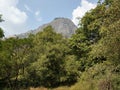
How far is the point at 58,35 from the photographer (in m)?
36.9

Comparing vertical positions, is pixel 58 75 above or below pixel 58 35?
below

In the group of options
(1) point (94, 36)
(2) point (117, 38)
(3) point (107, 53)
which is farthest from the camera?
(1) point (94, 36)

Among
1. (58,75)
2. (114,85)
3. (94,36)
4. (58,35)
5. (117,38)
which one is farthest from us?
(58,35)

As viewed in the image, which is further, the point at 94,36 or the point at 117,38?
the point at 94,36

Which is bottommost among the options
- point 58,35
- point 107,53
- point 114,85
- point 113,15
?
point 114,85

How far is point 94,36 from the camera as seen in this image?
105ft

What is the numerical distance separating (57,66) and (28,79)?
436 centimetres

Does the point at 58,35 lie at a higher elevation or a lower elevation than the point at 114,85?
higher

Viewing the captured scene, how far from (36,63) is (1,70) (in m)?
4.72

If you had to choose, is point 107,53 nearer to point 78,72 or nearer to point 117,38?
point 117,38

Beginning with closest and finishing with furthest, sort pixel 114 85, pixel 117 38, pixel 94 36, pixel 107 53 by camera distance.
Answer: pixel 117 38 → pixel 107 53 → pixel 114 85 → pixel 94 36

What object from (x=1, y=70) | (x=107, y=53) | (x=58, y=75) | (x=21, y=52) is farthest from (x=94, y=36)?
(x=107, y=53)

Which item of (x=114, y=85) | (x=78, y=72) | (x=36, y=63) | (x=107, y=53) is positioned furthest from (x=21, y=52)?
(x=107, y=53)

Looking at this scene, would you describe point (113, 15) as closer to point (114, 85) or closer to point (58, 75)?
point (114, 85)
